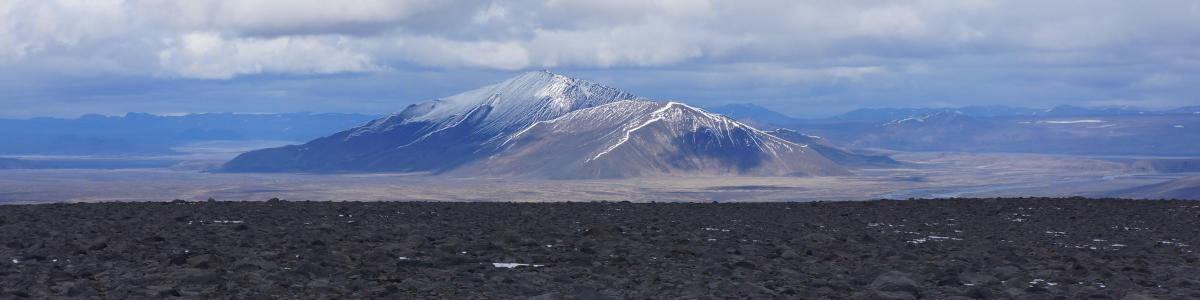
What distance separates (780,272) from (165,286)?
8278 mm

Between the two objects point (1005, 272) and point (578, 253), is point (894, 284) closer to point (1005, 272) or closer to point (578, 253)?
point (1005, 272)

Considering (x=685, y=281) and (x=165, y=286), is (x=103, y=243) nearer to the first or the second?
(x=165, y=286)

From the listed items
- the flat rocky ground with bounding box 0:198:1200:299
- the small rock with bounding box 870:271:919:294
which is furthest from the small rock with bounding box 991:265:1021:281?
the small rock with bounding box 870:271:919:294

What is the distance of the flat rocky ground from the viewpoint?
52.4 ft

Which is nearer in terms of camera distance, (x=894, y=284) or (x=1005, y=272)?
(x=894, y=284)

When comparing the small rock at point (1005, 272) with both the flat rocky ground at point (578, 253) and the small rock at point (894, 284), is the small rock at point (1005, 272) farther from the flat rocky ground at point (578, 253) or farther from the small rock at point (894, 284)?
the small rock at point (894, 284)

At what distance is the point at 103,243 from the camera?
2056cm

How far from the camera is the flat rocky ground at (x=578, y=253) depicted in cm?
1597

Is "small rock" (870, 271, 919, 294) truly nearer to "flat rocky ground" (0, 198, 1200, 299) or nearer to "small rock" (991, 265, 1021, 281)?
"flat rocky ground" (0, 198, 1200, 299)

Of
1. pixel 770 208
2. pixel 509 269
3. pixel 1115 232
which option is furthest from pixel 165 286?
pixel 770 208

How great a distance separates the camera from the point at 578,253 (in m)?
21.0

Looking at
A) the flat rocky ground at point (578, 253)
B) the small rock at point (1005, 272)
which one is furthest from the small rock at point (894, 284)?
the small rock at point (1005, 272)

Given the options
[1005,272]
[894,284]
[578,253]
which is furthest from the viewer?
[578,253]

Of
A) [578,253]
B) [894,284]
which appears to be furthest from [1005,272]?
[578,253]
